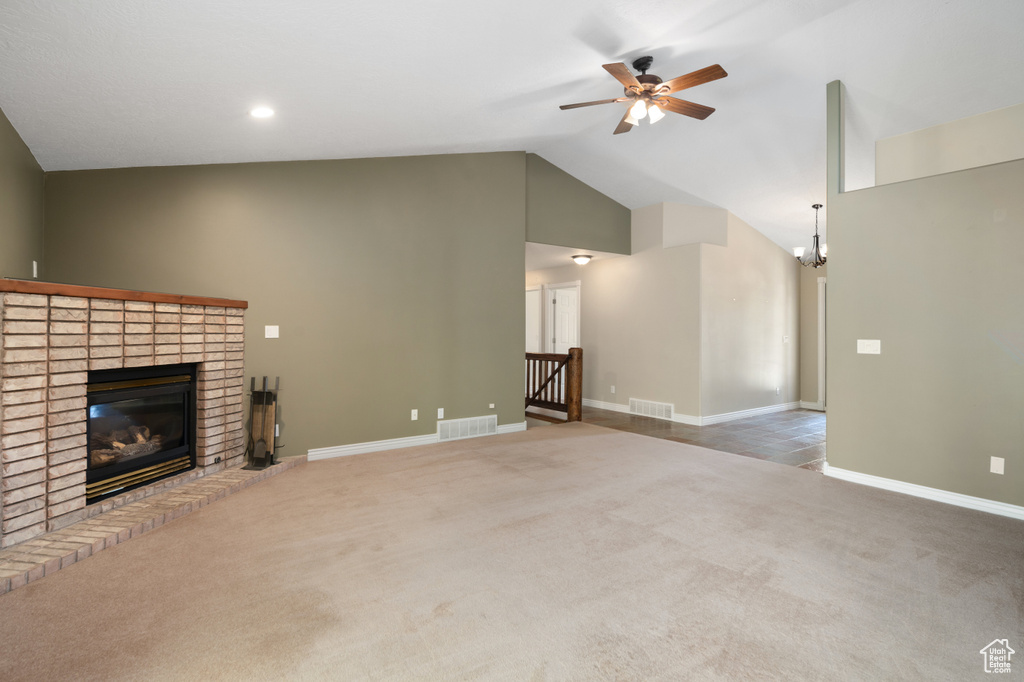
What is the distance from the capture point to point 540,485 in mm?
3906

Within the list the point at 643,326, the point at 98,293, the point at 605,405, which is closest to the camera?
the point at 98,293

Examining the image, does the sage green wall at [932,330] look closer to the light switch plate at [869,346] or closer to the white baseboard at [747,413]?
the light switch plate at [869,346]

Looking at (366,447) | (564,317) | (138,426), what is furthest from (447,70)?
(564,317)

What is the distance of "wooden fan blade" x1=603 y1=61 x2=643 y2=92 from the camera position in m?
3.18

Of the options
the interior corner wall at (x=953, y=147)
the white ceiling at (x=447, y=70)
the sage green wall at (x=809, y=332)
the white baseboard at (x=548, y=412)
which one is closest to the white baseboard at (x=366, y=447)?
the white baseboard at (x=548, y=412)

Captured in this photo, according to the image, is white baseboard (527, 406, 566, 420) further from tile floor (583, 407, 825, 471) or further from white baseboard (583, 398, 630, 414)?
white baseboard (583, 398, 630, 414)

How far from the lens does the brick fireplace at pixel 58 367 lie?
261cm

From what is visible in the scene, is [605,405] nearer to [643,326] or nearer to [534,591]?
[643,326]

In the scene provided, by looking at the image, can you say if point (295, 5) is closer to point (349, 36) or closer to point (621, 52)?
point (349, 36)

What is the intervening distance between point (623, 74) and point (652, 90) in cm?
38

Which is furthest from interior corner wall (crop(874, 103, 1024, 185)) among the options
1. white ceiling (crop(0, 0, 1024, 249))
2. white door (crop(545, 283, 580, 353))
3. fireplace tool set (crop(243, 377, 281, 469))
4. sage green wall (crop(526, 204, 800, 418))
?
fireplace tool set (crop(243, 377, 281, 469))

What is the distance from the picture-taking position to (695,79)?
3.30 meters

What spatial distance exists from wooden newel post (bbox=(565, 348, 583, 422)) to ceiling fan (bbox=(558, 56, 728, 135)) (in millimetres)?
3417

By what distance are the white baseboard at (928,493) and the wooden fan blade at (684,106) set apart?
315cm
